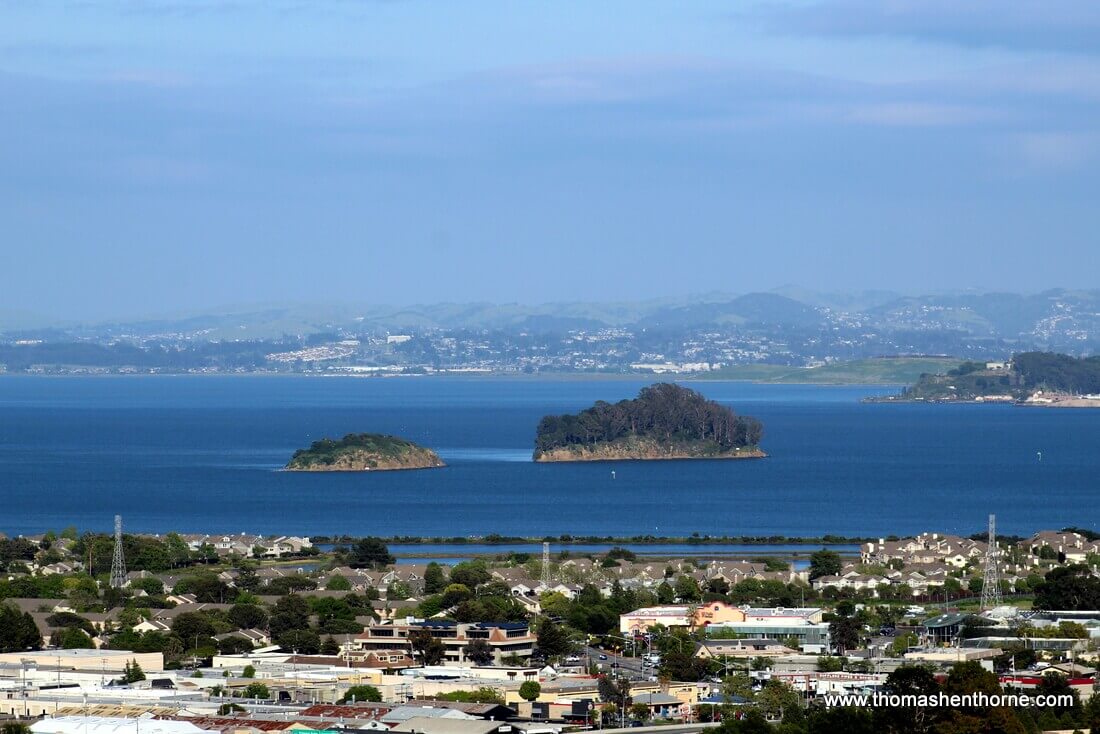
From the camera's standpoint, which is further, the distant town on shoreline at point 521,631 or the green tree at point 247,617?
the green tree at point 247,617

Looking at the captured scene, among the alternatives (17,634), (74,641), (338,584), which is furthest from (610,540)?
(17,634)

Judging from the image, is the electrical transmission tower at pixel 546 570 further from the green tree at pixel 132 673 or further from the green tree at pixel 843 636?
the green tree at pixel 132 673

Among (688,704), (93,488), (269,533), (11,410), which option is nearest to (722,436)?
(93,488)

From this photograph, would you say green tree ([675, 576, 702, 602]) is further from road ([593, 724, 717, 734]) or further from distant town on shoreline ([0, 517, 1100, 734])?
road ([593, 724, 717, 734])

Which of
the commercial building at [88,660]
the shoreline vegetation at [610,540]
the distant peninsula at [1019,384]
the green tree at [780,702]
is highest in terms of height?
the distant peninsula at [1019,384]

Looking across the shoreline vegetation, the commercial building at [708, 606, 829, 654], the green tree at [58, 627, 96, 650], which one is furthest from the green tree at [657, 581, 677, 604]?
the shoreline vegetation

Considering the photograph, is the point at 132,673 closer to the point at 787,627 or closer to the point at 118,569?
the point at 787,627

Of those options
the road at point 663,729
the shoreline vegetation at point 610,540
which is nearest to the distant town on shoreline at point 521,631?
the road at point 663,729

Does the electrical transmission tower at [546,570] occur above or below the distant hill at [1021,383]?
below
